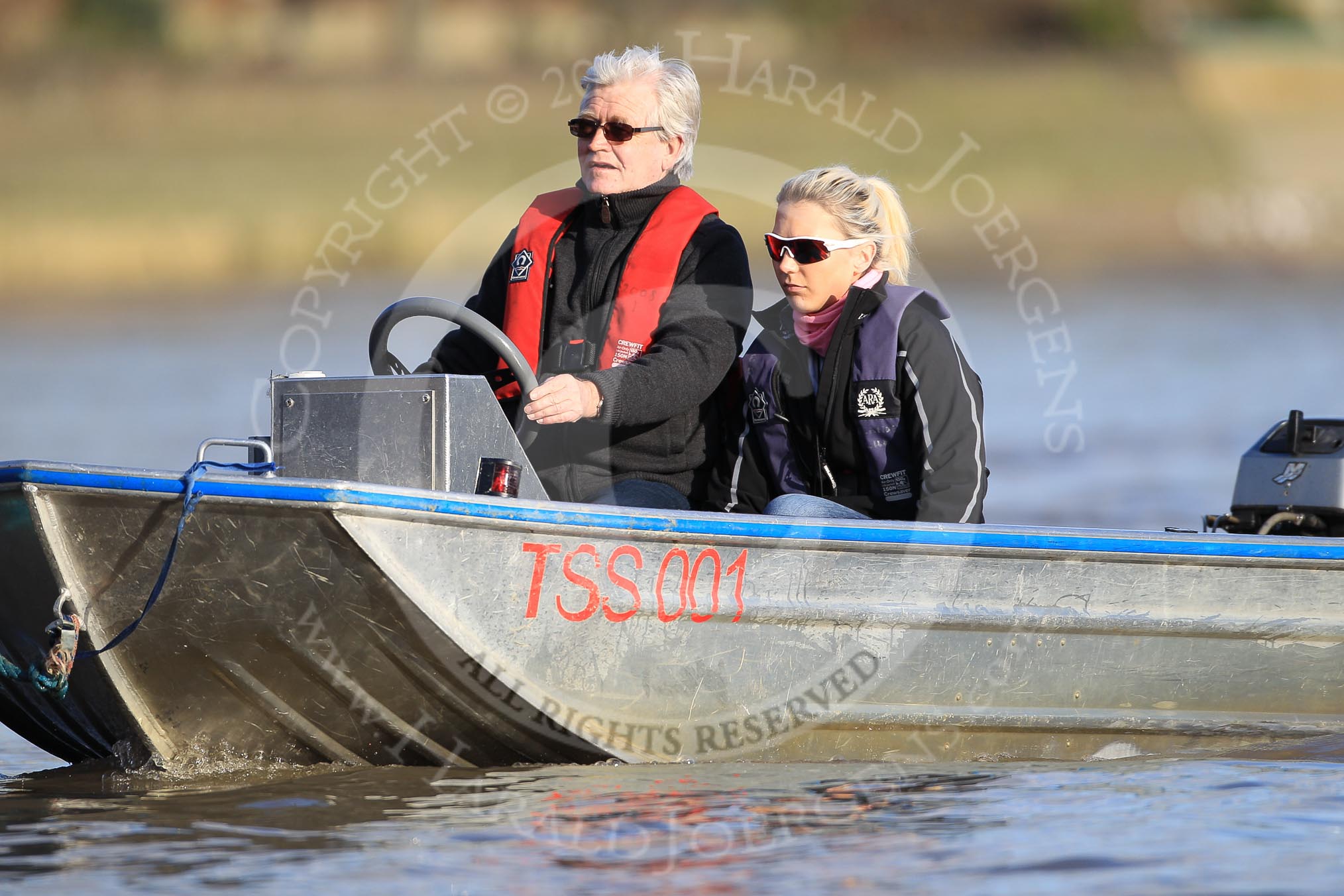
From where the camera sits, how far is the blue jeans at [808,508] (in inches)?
173

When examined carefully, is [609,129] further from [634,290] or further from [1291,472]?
[1291,472]

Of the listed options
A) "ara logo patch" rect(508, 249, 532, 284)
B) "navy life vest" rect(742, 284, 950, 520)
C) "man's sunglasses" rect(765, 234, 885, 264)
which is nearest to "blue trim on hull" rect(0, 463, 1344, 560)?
"navy life vest" rect(742, 284, 950, 520)

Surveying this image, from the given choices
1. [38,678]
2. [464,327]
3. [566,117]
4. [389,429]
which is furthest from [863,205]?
[566,117]

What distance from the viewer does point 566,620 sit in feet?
13.4

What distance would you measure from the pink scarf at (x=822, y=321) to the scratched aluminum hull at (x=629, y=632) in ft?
1.93

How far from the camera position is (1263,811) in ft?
13.1

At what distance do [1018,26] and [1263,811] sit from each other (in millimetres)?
29975

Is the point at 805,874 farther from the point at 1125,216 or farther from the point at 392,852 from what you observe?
the point at 1125,216

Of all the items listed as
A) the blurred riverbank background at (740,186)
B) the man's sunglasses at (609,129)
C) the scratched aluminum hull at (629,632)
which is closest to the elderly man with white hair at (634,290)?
the man's sunglasses at (609,129)

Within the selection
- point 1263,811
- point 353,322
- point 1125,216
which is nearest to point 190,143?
point 353,322

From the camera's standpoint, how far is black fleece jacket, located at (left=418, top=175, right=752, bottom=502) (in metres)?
4.46

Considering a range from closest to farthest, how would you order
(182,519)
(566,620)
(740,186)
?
(182,519) < (566,620) < (740,186)

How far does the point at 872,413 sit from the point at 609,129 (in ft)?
3.19

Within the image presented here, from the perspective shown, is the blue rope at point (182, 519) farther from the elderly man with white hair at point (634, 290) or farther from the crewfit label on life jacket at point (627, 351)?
the crewfit label on life jacket at point (627, 351)
